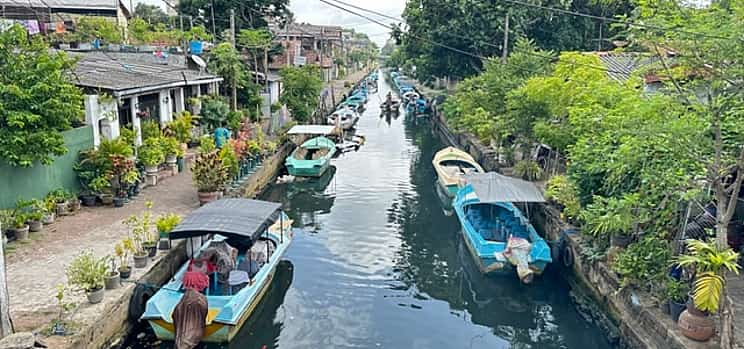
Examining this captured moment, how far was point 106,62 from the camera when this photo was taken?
21625 mm

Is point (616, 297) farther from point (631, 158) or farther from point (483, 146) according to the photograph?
point (483, 146)

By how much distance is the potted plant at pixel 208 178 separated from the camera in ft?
51.0

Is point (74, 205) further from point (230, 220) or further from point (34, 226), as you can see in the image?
point (230, 220)

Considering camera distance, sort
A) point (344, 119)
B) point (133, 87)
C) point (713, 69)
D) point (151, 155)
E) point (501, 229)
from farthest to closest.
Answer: point (344, 119), point (133, 87), point (151, 155), point (501, 229), point (713, 69)

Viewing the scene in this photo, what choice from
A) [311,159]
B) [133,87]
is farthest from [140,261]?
[311,159]

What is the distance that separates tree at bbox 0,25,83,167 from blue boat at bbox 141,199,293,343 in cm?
365

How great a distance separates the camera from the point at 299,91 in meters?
31.8

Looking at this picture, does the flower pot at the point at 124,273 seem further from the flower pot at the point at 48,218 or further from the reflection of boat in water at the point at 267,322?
the flower pot at the point at 48,218

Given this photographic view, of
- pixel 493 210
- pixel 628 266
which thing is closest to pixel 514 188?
pixel 493 210

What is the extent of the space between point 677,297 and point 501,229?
6.36 m

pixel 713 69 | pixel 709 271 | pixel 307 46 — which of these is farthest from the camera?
pixel 307 46

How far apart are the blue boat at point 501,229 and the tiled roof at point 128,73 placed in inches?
403

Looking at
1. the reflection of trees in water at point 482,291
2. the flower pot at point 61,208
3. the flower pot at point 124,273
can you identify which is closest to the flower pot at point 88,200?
the flower pot at point 61,208

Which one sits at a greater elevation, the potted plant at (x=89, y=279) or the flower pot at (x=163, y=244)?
the potted plant at (x=89, y=279)
